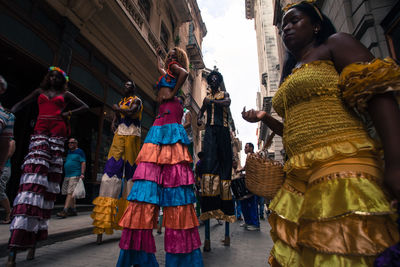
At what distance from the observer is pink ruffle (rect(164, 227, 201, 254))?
187 centimetres

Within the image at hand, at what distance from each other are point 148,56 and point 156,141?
28.5 ft

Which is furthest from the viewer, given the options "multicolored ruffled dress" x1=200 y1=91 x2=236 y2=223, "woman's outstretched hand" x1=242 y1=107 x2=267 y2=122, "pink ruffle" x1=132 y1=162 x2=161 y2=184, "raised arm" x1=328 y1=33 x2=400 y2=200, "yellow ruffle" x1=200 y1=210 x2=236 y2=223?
"multicolored ruffled dress" x1=200 y1=91 x2=236 y2=223

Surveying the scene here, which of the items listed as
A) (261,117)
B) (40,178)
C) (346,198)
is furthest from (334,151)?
(40,178)

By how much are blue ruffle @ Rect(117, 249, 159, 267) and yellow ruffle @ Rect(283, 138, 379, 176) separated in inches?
58.6

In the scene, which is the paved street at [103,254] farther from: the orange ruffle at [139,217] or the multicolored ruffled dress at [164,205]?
the orange ruffle at [139,217]

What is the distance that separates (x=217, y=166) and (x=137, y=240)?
6.44ft

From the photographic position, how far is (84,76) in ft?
23.5

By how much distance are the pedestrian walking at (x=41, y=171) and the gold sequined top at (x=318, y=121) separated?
2.60 meters

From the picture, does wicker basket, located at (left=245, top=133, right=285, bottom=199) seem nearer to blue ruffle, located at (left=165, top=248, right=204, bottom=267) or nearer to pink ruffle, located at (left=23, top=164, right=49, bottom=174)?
blue ruffle, located at (left=165, top=248, right=204, bottom=267)

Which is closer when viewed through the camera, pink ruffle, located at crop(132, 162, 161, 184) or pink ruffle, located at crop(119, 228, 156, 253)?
pink ruffle, located at crop(119, 228, 156, 253)

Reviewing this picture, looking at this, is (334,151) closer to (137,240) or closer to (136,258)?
(137,240)

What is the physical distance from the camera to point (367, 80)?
972 mm

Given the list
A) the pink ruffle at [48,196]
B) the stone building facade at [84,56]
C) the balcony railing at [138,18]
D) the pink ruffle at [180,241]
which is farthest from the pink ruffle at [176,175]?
the balcony railing at [138,18]

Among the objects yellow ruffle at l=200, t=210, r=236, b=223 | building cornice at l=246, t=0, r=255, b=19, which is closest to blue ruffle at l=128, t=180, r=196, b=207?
yellow ruffle at l=200, t=210, r=236, b=223
